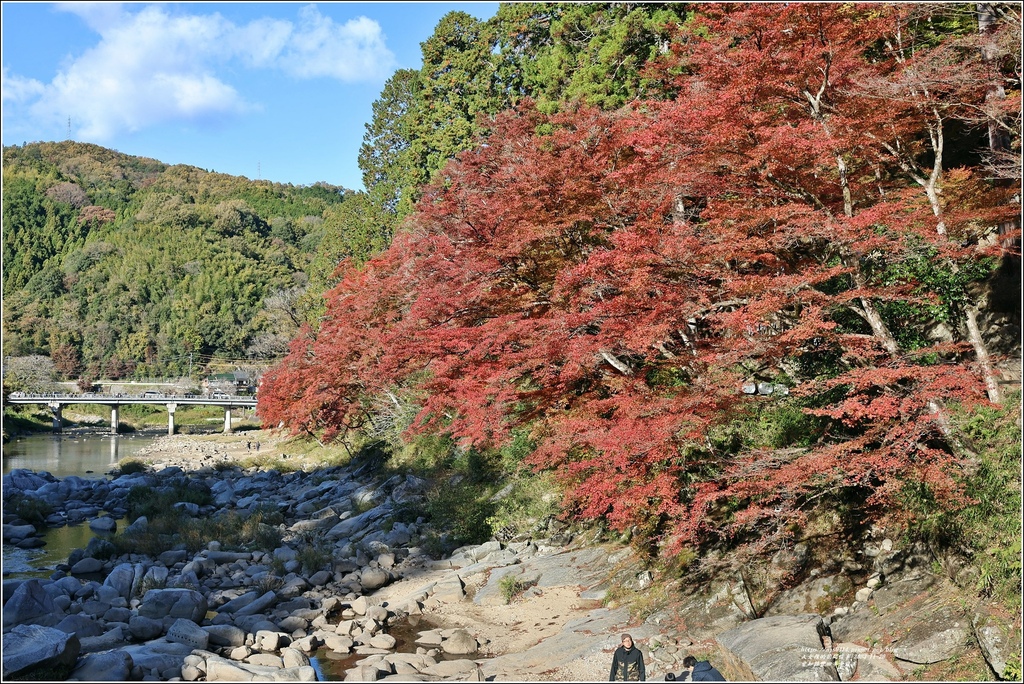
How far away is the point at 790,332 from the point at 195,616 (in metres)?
9.58

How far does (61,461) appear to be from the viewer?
36.2 metres

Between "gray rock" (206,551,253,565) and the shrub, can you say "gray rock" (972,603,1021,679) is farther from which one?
"gray rock" (206,551,253,565)

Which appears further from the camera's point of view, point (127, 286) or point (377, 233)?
point (127, 286)

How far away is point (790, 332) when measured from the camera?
7414 mm

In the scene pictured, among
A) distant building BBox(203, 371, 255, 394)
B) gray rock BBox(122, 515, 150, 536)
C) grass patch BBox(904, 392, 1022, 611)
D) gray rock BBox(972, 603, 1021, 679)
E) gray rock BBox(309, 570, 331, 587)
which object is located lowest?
distant building BBox(203, 371, 255, 394)

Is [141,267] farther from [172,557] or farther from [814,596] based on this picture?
[814,596]

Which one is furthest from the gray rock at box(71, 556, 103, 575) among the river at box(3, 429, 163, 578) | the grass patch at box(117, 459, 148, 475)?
the grass patch at box(117, 459, 148, 475)

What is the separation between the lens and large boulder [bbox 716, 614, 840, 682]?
6.50 m

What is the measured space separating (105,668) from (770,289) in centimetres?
860

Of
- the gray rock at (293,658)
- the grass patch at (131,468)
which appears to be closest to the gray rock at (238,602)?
the gray rock at (293,658)

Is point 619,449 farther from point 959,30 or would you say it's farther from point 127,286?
point 127,286

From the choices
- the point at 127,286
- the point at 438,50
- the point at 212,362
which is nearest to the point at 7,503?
the point at 438,50

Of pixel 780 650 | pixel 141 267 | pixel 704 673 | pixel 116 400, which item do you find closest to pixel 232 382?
pixel 116 400

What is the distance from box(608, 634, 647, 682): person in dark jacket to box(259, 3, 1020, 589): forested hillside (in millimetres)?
1460
